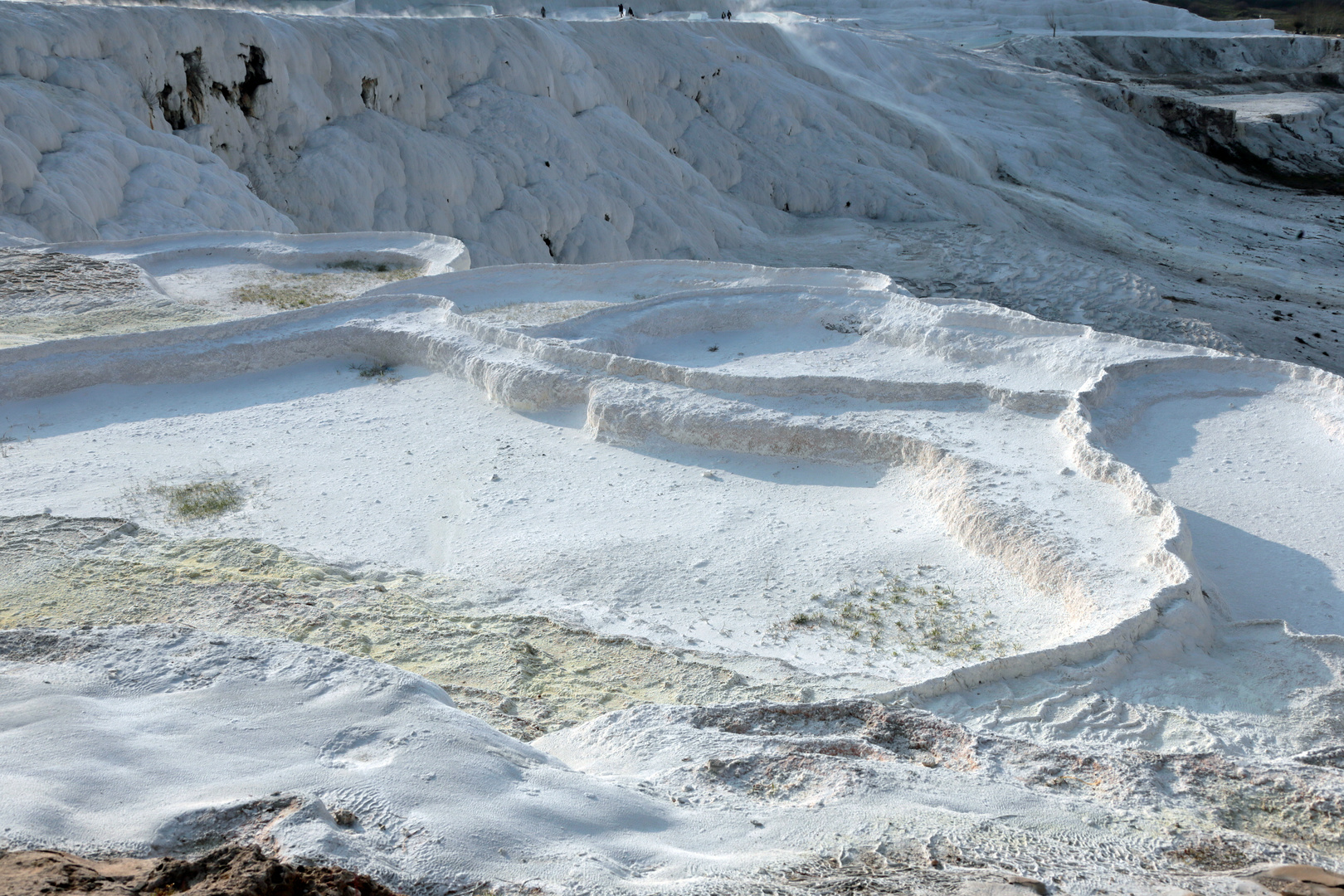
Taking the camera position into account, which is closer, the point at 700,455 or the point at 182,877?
the point at 182,877

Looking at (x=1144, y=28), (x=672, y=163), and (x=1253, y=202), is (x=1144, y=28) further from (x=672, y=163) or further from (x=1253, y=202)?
(x=672, y=163)

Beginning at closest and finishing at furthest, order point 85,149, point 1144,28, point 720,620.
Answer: point 720,620, point 85,149, point 1144,28

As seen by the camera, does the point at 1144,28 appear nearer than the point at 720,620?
No

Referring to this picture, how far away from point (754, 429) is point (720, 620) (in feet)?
6.64

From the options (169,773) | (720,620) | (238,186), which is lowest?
(720,620)

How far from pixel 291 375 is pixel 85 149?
15.3 feet

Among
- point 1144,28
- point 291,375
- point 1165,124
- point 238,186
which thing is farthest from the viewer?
point 1144,28

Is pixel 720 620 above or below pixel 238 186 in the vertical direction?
below

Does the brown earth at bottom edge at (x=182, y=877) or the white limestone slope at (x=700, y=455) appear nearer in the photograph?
the brown earth at bottom edge at (x=182, y=877)

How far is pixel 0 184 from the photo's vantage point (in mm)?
10055

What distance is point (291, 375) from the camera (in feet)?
26.9

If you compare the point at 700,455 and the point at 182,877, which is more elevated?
the point at 182,877

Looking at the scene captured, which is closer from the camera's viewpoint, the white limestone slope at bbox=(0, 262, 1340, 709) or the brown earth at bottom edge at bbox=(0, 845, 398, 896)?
the brown earth at bottom edge at bbox=(0, 845, 398, 896)

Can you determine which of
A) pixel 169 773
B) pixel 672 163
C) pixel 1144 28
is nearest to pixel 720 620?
pixel 169 773
